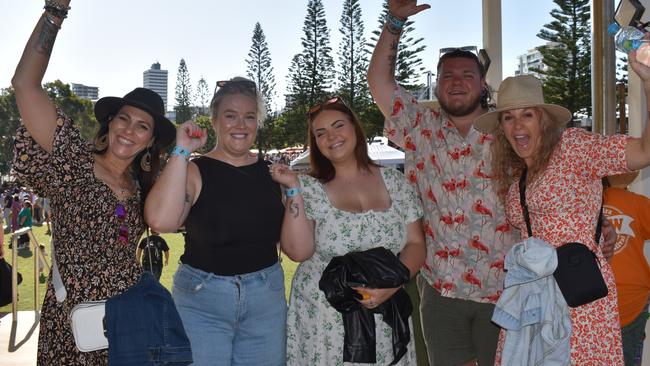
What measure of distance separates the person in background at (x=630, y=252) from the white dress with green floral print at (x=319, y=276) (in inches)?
41.6

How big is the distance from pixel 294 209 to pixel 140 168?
74 centimetres

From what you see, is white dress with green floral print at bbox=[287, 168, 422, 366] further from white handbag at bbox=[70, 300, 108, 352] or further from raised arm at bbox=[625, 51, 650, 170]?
raised arm at bbox=[625, 51, 650, 170]

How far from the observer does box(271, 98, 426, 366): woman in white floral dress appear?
2332mm

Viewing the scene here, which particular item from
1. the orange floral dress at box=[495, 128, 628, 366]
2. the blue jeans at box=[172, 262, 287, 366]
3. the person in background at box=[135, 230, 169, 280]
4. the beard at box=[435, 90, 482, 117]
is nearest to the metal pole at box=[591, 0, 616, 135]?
the beard at box=[435, 90, 482, 117]

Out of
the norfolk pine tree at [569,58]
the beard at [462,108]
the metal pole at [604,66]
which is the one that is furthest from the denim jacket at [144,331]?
the norfolk pine tree at [569,58]

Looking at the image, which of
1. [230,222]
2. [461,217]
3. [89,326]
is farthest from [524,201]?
[89,326]

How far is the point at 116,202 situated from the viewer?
217 cm

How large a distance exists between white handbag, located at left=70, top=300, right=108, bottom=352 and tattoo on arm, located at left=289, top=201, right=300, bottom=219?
2.80ft

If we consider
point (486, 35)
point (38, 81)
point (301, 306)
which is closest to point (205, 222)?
point (301, 306)

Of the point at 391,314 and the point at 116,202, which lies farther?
the point at 391,314

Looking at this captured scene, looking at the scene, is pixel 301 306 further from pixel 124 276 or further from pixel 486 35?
pixel 486 35

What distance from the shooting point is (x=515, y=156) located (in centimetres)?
241

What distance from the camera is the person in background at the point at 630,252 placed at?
2.52 metres

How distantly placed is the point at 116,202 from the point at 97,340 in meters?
0.55
